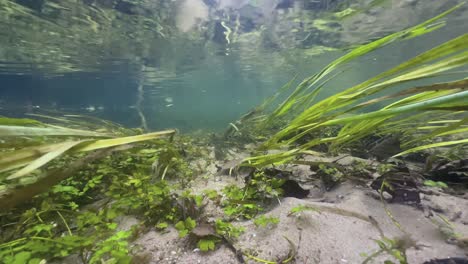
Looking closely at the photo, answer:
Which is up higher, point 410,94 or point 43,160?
point 410,94

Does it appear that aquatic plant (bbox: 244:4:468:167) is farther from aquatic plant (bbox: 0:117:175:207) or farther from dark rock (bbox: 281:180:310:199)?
aquatic plant (bbox: 0:117:175:207)

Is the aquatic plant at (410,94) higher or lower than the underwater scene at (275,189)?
higher

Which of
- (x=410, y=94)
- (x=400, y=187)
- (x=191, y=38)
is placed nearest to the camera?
(x=410, y=94)

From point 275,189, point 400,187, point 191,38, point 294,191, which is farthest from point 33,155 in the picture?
point 191,38

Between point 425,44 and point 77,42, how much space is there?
78.9 feet

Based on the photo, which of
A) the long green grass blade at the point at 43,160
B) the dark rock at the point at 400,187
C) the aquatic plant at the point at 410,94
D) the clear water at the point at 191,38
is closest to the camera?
the long green grass blade at the point at 43,160

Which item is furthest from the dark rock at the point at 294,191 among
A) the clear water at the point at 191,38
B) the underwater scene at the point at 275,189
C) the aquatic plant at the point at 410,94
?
the clear water at the point at 191,38

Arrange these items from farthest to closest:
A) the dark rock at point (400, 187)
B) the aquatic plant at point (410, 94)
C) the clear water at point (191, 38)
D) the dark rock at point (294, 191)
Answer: the clear water at point (191, 38), the dark rock at point (294, 191), the dark rock at point (400, 187), the aquatic plant at point (410, 94)

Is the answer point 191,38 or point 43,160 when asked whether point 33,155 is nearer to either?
point 43,160

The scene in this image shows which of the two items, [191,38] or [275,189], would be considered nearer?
[275,189]

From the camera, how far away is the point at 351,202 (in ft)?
6.05

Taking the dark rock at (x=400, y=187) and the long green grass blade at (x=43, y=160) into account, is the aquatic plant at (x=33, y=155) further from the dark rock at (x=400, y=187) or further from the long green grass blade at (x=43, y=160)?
the dark rock at (x=400, y=187)

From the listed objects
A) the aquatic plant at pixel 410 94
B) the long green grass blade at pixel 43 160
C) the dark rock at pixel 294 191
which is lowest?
the dark rock at pixel 294 191

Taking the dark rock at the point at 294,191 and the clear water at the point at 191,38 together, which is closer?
the dark rock at the point at 294,191
